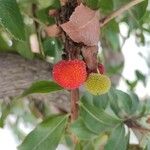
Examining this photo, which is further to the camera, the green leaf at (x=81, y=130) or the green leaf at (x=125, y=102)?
the green leaf at (x=125, y=102)

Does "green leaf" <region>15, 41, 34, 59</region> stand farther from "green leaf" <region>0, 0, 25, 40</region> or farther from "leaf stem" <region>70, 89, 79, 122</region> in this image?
"green leaf" <region>0, 0, 25, 40</region>

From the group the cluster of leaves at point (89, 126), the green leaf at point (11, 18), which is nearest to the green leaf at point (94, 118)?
the cluster of leaves at point (89, 126)

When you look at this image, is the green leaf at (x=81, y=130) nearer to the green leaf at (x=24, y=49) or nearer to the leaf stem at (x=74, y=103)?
the leaf stem at (x=74, y=103)

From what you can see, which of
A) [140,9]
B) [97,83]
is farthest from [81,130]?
[140,9]

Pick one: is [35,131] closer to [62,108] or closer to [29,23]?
[62,108]

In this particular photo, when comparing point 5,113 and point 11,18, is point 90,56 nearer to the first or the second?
point 11,18
